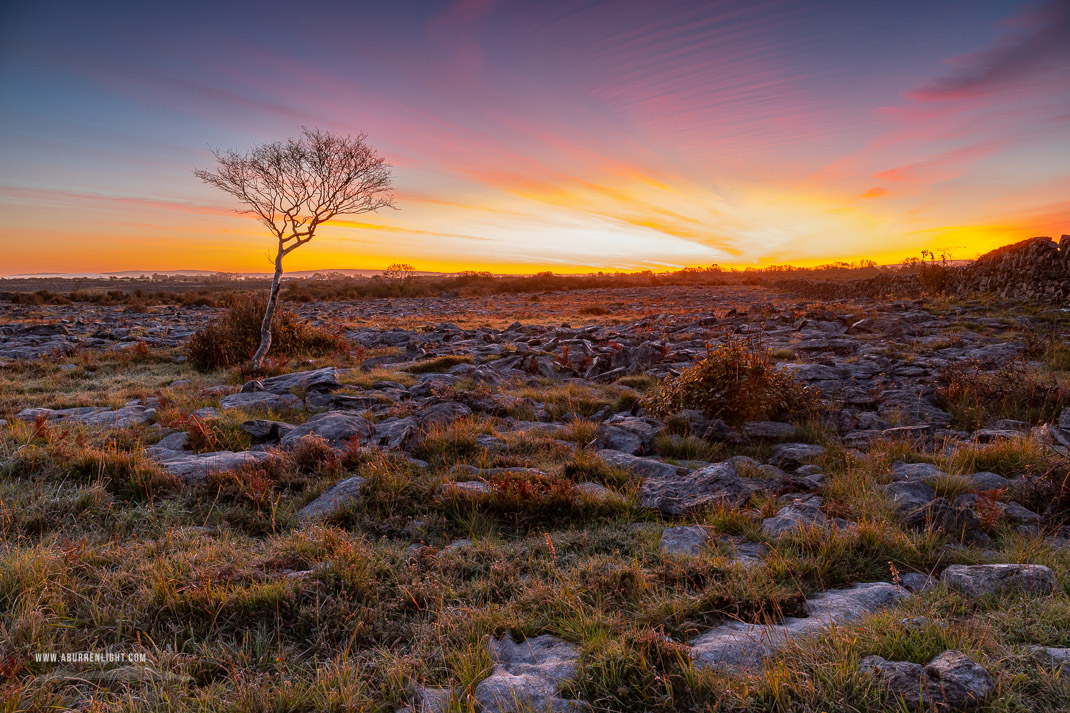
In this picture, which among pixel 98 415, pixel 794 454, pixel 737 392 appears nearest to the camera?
pixel 794 454

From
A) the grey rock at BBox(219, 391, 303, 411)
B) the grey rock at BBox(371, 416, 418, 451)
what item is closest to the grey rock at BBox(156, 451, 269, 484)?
the grey rock at BBox(371, 416, 418, 451)

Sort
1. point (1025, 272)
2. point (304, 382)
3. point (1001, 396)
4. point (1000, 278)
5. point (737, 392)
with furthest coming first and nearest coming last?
1. point (1000, 278)
2. point (1025, 272)
3. point (304, 382)
4. point (1001, 396)
5. point (737, 392)

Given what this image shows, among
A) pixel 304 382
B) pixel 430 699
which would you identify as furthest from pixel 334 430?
pixel 430 699

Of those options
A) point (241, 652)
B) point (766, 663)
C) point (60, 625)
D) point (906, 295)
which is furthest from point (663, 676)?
point (906, 295)

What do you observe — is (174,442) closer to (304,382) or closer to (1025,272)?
(304,382)

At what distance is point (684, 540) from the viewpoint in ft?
13.9

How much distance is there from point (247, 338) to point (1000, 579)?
1471cm

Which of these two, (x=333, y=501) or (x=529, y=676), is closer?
(x=529, y=676)

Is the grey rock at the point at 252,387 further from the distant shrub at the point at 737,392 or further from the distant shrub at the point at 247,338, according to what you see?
the distant shrub at the point at 737,392

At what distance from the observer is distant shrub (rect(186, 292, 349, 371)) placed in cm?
1291

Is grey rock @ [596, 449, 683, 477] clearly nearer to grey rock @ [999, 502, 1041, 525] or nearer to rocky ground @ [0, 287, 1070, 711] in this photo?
rocky ground @ [0, 287, 1070, 711]

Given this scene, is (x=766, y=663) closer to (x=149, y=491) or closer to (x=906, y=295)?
(x=149, y=491)

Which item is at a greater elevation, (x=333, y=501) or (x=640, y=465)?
(x=640, y=465)

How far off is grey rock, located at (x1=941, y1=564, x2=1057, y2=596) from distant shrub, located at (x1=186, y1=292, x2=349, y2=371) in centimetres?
1398
